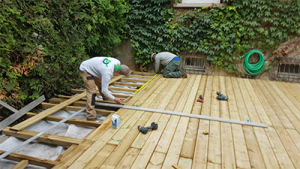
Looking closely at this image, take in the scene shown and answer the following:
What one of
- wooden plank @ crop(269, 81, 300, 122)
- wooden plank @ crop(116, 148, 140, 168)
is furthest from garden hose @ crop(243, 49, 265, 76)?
wooden plank @ crop(116, 148, 140, 168)

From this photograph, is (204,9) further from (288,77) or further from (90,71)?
(90,71)

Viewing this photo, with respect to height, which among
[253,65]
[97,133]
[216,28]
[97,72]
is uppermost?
[216,28]

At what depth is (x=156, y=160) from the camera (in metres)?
1.97

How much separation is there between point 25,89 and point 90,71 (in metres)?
1.43

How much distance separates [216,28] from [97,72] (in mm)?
4508

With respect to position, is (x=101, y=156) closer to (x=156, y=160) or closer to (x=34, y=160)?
(x=156, y=160)

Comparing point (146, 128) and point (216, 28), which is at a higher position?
point (216, 28)

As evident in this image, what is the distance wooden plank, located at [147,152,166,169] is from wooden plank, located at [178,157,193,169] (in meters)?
0.18

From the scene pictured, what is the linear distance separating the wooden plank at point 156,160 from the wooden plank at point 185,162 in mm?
180

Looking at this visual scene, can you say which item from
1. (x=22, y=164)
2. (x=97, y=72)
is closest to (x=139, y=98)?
(x=97, y=72)

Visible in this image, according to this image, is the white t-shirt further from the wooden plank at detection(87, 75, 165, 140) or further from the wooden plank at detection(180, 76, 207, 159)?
the wooden plank at detection(180, 76, 207, 159)

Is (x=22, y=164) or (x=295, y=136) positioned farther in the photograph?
(x=295, y=136)

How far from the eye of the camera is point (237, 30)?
5992 millimetres

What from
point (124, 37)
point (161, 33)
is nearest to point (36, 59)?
point (124, 37)
